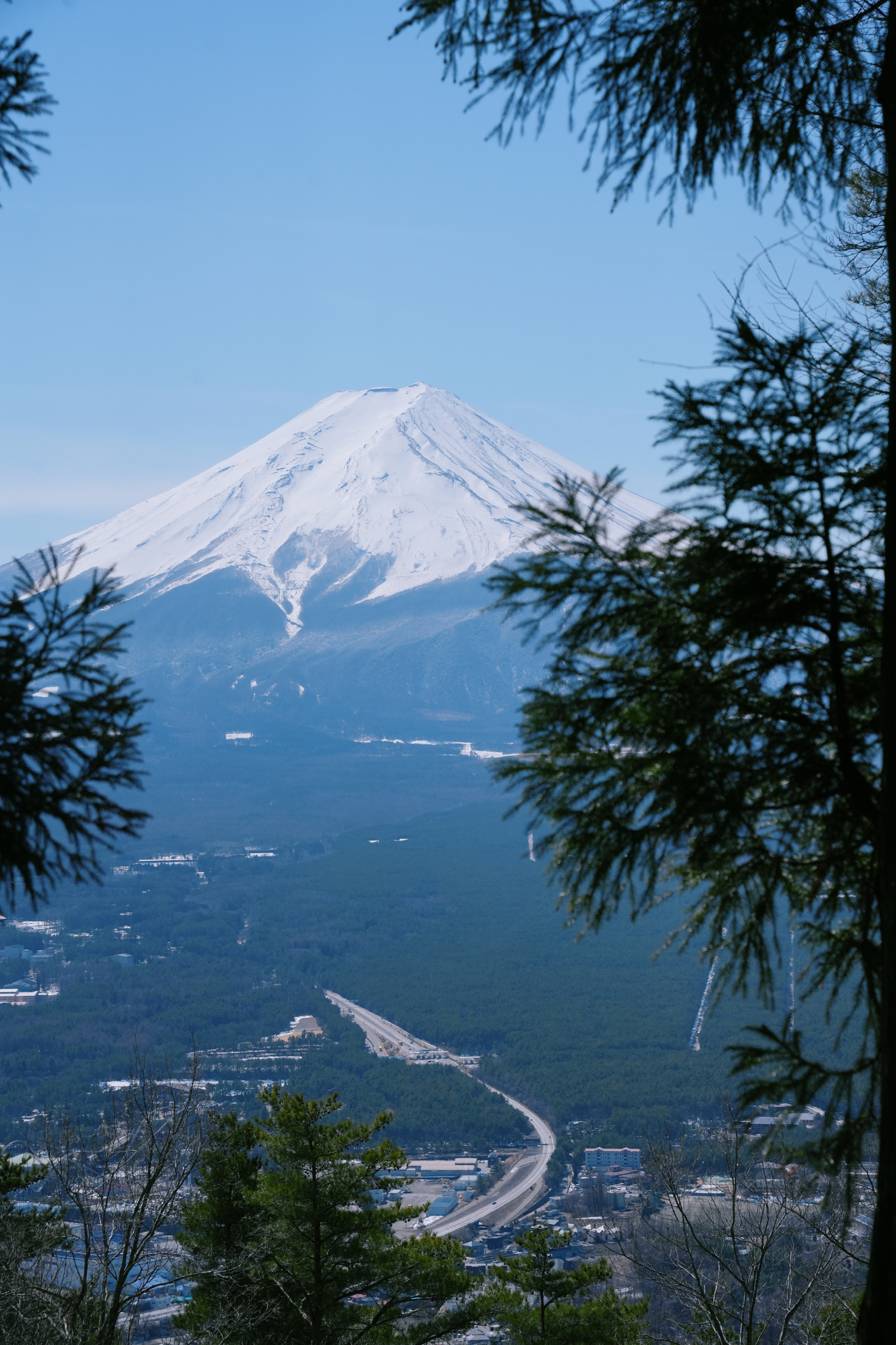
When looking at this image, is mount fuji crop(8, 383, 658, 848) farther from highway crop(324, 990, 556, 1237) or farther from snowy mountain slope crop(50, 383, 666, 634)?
highway crop(324, 990, 556, 1237)

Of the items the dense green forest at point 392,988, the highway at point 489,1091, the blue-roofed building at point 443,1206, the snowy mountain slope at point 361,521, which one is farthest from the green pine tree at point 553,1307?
the snowy mountain slope at point 361,521

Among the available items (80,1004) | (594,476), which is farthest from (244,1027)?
(594,476)

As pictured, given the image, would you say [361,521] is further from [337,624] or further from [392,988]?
[392,988]

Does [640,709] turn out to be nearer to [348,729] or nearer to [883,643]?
[883,643]

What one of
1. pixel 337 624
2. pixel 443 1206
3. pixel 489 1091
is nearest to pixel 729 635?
pixel 443 1206

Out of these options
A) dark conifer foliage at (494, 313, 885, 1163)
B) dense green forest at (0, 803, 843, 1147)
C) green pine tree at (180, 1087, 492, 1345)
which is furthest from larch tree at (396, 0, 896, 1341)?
dense green forest at (0, 803, 843, 1147)

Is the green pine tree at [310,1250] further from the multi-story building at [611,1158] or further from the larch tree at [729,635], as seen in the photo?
the multi-story building at [611,1158]
